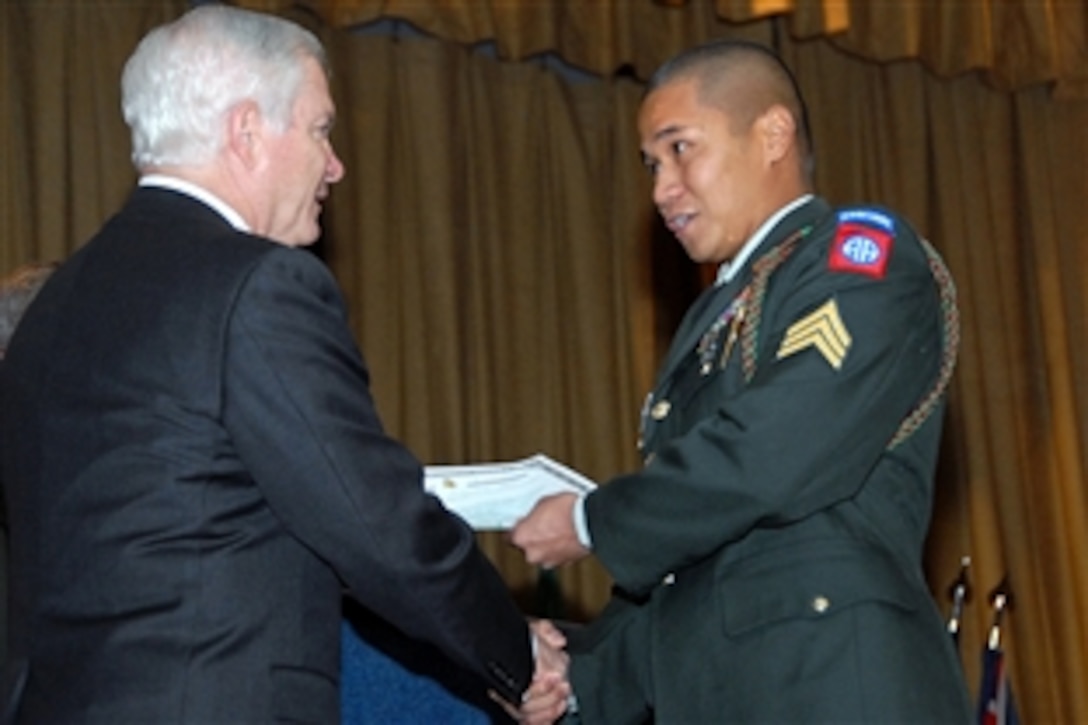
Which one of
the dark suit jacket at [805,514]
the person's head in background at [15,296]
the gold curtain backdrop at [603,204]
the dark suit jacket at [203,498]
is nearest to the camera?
the dark suit jacket at [203,498]

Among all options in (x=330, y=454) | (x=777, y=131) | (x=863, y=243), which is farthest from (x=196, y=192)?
(x=777, y=131)

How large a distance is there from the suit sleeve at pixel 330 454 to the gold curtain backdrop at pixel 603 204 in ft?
8.75

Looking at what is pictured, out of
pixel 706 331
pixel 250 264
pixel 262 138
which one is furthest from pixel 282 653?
pixel 706 331

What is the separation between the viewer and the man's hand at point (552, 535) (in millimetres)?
3102

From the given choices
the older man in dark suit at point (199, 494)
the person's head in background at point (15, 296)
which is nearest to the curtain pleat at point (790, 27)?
the person's head in background at point (15, 296)

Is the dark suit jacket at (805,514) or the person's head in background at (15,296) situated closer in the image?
the dark suit jacket at (805,514)

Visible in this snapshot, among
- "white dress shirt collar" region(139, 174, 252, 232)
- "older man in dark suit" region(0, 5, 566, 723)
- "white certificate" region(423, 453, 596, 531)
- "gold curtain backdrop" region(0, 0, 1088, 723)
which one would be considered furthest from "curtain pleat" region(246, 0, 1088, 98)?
"older man in dark suit" region(0, 5, 566, 723)

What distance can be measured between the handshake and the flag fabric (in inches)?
74.6

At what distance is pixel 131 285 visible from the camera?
8.38ft

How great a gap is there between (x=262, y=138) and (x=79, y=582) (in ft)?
2.35

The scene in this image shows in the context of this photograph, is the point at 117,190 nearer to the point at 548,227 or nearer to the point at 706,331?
the point at 548,227

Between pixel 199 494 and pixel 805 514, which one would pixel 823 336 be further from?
pixel 199 494

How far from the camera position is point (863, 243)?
9.97 feet

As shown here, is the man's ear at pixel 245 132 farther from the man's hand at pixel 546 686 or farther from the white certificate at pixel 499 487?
the man's hand at pixel 546 686
